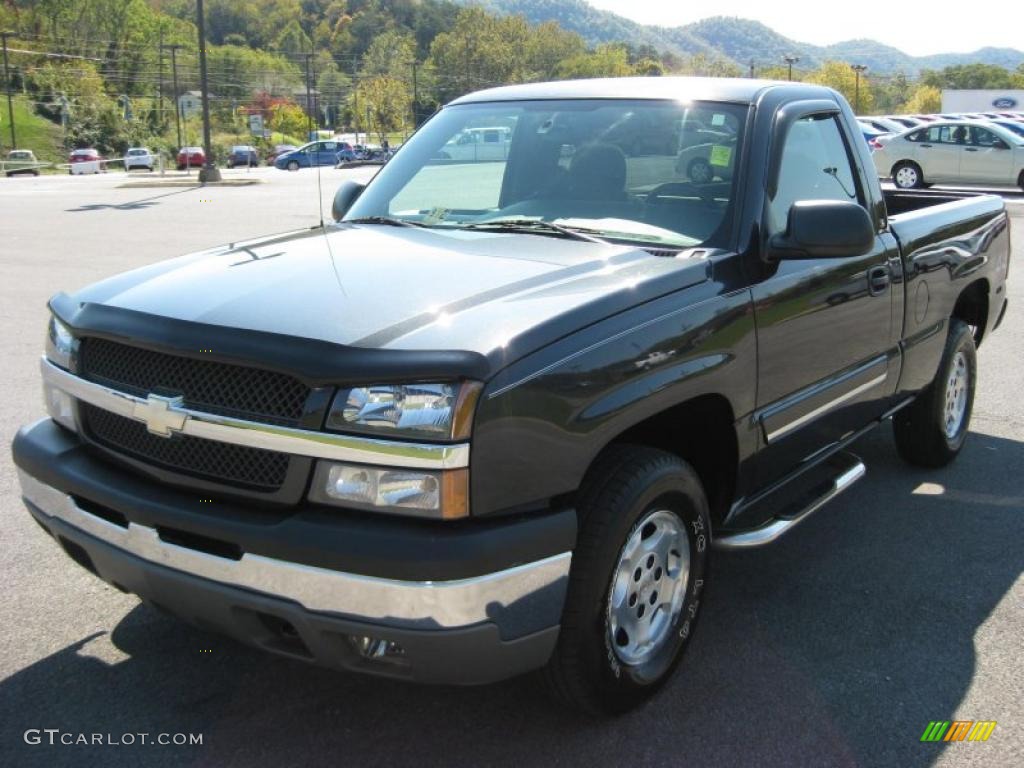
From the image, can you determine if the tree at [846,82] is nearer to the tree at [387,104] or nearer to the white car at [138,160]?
the tree at [387,104]

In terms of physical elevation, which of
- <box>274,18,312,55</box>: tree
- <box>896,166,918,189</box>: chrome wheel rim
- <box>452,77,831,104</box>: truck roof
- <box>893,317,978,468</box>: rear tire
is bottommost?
<box>893,317,978,468</box>: rear tire

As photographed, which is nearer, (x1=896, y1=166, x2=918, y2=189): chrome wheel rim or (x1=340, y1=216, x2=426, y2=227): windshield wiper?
(x1=340, y1=216, x2=426, y2=227): windshield wiper

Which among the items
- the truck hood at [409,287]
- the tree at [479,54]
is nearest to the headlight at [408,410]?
the truck hood at [409,287]

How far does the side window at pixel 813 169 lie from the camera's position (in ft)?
12.8

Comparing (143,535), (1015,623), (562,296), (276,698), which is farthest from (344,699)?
(1015,623)

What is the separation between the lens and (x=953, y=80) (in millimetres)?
149375

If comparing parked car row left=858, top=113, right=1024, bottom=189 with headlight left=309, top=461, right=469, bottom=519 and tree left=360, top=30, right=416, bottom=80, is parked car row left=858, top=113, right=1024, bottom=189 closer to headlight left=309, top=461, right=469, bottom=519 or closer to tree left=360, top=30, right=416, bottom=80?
headlight left=309, top=461, right=469, bottom=519

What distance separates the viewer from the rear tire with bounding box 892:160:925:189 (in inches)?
1002

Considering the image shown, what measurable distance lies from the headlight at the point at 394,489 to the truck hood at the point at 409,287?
0.32 m

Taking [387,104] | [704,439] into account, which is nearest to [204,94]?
[704,439]

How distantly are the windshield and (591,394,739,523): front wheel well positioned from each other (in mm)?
605

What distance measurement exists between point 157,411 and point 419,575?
895 mm

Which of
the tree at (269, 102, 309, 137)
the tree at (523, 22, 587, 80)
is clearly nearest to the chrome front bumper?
the tree at (269, 102, 309, 137)

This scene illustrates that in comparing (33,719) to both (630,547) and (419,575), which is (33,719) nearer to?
(419,575)
